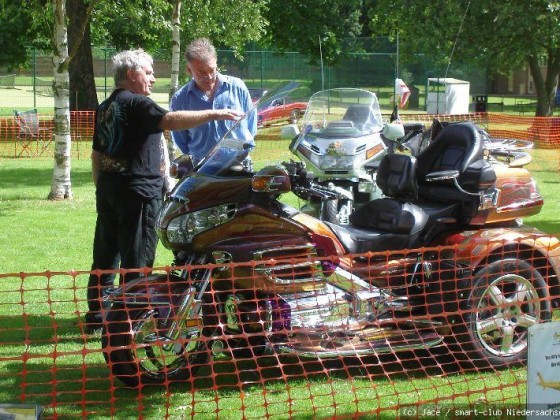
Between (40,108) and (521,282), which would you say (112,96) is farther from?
(40,108)

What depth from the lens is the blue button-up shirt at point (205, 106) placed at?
719 centimetres

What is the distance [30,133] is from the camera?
921 inches

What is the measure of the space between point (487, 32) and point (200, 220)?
84.7 feet

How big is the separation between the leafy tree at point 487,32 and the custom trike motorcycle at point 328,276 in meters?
22.3

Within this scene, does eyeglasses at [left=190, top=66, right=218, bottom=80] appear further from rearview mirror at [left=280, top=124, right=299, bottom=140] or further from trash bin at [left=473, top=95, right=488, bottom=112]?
trash bin at [left=473, top=95, right=488, bottom=112]

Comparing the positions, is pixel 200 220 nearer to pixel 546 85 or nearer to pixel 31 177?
pixel 31 177

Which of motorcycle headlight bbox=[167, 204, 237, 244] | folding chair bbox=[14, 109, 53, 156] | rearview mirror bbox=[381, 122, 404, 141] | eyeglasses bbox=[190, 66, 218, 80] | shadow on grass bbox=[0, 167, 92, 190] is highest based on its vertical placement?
eyeglasses bbox=[190, 66, 218, 80]

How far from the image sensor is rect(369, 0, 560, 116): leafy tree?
93.5 feet

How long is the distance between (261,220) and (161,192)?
1297mm

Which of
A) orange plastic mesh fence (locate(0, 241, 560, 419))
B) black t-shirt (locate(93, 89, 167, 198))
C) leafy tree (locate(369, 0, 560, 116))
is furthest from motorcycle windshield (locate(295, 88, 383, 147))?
leafy tree (locate(369, 0, 560, 116))

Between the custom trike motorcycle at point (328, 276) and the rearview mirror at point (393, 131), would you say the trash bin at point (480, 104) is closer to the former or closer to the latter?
the rearview mirror at point (393, 131)

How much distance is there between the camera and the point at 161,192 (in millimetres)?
6602

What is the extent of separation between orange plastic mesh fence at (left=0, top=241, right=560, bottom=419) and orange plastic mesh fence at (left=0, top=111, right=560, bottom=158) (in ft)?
53.7

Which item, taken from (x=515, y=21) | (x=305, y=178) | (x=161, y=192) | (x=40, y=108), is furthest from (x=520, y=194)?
(x=40, y=108)
